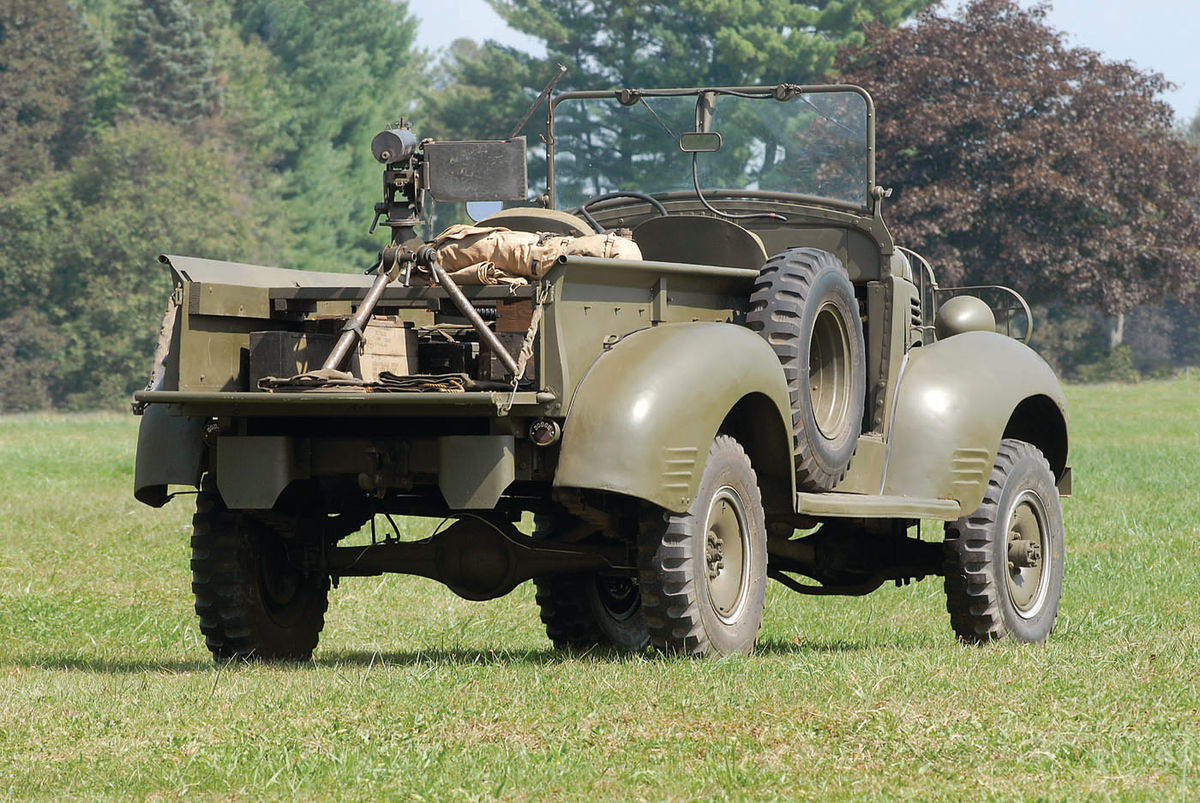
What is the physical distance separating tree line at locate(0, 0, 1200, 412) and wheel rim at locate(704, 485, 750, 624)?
26.4 metres

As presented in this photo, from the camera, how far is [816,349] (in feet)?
26.5

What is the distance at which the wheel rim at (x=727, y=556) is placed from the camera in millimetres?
6973

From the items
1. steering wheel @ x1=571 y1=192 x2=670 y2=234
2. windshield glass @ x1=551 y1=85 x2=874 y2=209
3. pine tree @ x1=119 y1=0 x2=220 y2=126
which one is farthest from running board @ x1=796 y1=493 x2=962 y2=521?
pine tree @ x1=119 y1=0 x2=220 y2=126

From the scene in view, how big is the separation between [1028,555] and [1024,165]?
30.9 metres

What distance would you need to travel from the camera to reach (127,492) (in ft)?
60.6

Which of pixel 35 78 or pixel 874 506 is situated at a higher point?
pixel 35 78

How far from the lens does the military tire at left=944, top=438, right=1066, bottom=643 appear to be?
28.0 ft

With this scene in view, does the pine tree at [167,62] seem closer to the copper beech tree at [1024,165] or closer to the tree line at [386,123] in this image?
the tree line at [386,123]

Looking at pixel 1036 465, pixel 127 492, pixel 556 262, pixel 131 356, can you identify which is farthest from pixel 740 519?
Result: pixel 131 356

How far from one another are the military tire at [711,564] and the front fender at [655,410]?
143 millimetres

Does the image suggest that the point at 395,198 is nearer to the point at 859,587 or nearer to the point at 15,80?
the point at 859,587

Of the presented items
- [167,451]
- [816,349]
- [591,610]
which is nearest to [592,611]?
[591,610]

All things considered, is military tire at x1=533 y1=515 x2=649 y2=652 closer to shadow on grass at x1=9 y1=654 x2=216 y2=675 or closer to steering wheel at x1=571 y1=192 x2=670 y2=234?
steering wheel at x1=571 y1=192 x2=670 y2=234

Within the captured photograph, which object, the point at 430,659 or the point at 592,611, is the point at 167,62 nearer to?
the point at 592,611
